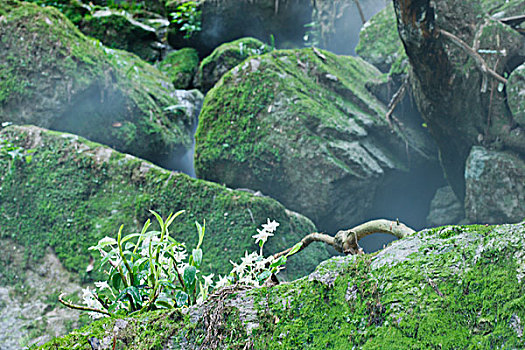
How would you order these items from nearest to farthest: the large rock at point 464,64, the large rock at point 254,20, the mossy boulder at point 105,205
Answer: the mossy boulder at point 105,205 < the large rock at point 464,64 < the large rock at point 254,20

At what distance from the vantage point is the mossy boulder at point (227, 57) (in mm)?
7539

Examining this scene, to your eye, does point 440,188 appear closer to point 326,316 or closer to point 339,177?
point 339,177

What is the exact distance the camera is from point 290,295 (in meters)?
1.13

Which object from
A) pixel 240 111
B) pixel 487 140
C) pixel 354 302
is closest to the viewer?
pixel 354 302

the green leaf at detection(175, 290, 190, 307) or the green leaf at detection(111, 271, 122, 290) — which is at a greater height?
the green leaf at detection(111, 271, 122, 290)

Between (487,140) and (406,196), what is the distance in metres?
1.90

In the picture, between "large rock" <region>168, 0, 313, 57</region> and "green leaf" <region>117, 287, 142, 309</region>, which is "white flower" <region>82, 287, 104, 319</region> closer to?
"green leaf" <region>117, 287, 142, 309</region>

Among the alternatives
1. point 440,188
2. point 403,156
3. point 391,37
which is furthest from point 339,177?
point 391,37

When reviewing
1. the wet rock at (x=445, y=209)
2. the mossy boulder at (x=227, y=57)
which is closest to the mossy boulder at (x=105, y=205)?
the wet rock at (x=445, y=209)

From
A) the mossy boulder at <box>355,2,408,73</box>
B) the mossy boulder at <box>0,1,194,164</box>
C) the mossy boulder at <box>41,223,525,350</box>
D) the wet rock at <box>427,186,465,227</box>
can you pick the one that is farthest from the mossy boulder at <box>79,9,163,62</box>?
the mossy boulder at <box>41,223,525,350</box>

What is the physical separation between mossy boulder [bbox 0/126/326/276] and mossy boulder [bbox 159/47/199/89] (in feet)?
15.8

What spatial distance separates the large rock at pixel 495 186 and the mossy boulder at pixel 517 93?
527 millimetres

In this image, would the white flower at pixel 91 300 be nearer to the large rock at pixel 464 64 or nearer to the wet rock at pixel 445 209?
the large rock at pixel 464 64

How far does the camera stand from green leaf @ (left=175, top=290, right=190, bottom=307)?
52.2 inches
